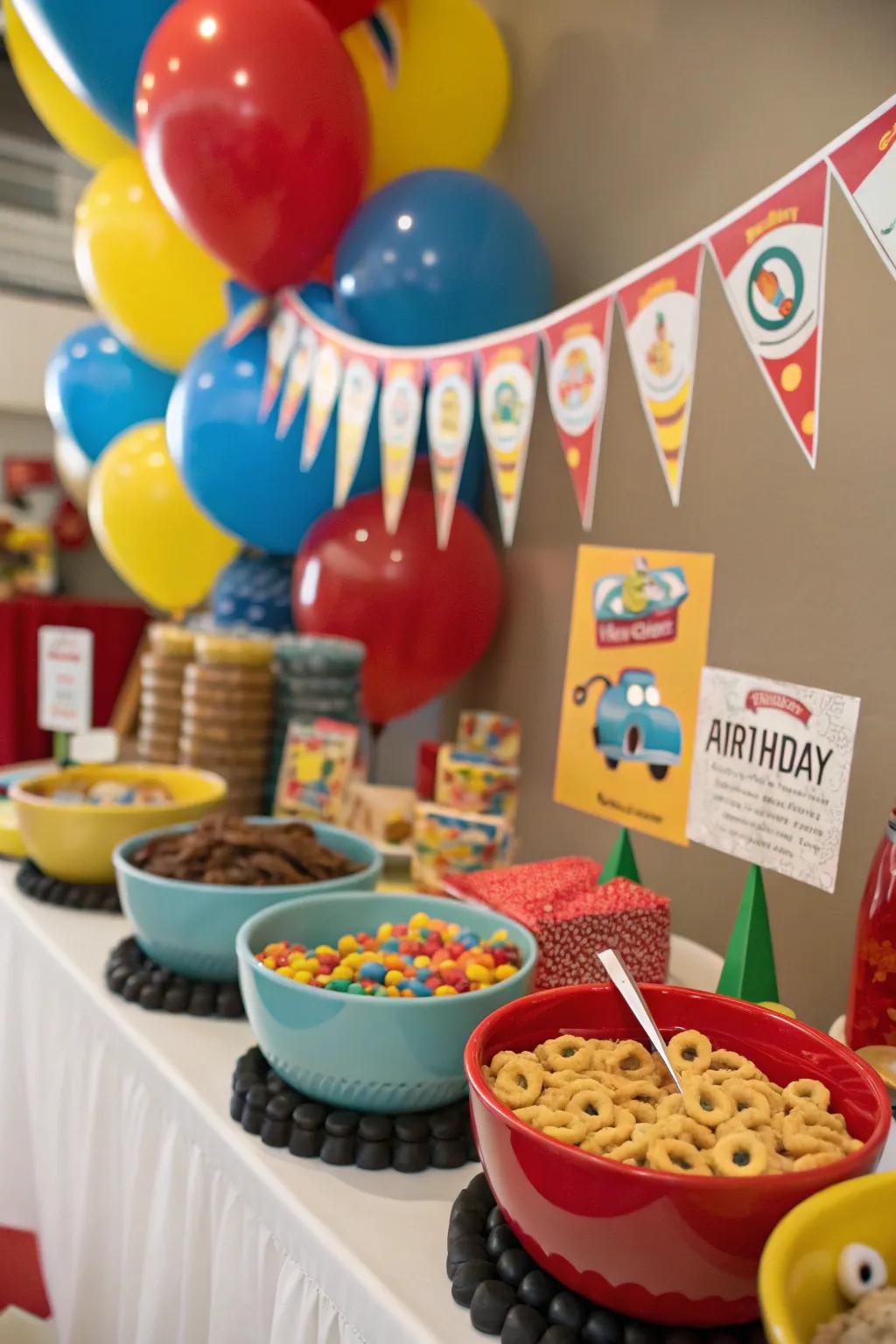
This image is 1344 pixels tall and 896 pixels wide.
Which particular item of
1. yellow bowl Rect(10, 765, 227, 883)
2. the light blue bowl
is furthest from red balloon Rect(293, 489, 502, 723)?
the light blue bowl

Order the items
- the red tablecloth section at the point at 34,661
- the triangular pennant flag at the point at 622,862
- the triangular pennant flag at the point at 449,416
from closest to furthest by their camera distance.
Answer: the triangular pennant flag at the point at 622,862
the triangular pennant flag at the point at 449,416
the red tablecloth section at the point at 34,661

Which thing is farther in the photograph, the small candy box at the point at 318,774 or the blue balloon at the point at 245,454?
the blue balloon at the point at 245,454

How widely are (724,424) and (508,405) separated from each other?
29cm

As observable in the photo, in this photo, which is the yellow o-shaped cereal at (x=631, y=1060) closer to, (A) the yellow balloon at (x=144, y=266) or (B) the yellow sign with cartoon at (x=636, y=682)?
(B) the yellow sign with cartoon at (x=636, y=682)

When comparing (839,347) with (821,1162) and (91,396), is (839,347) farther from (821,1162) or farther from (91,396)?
(91,396)

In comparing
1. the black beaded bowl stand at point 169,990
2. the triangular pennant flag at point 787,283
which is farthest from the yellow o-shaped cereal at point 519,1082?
the triangular pennant flag at point 787,283

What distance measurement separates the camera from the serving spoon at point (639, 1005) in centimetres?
69

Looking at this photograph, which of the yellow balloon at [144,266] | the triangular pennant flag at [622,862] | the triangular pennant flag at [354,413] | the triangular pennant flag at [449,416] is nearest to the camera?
the triangular pennant flag at [622,862]

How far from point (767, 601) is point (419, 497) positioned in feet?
2.23

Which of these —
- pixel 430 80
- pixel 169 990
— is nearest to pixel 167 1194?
pixel 169 990

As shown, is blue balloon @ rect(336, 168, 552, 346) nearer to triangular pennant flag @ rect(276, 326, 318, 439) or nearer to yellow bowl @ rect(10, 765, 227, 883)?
triangular pennant flag @ rect(276, 326, 318, 439)

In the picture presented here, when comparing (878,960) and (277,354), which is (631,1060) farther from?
(277,354)

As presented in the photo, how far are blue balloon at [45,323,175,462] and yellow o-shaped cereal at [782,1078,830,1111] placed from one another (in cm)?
221

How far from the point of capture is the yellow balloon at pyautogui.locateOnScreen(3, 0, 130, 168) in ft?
6.91
